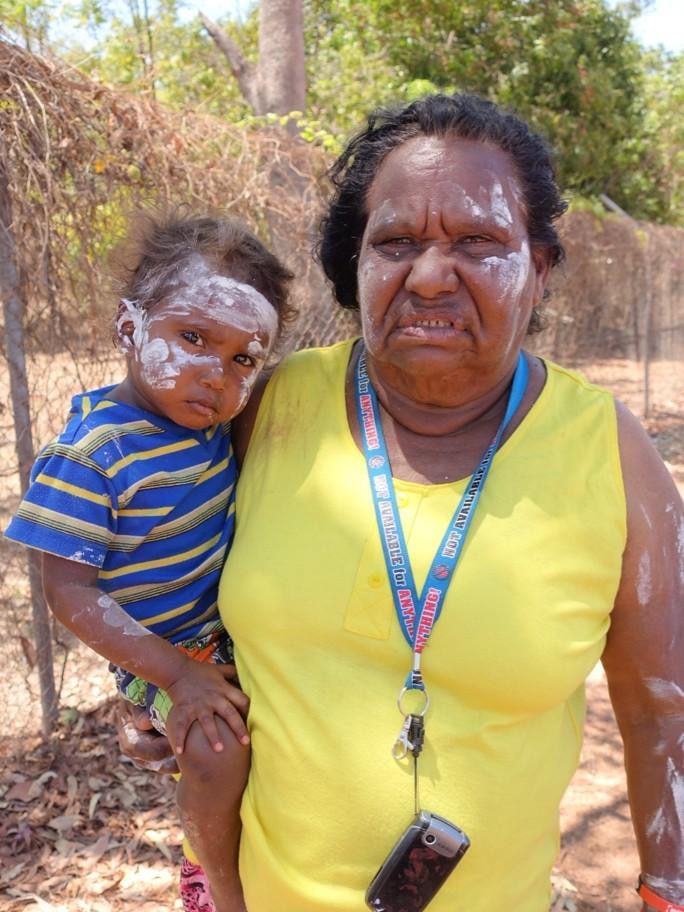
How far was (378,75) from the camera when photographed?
1208 cm

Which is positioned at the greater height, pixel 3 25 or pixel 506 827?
pixel 3 25

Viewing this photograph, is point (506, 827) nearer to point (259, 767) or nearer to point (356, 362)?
point (259, 767)

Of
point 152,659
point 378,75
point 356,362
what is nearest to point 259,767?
point 152,659

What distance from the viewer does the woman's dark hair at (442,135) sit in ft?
5.51

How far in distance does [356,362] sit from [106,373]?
202cm

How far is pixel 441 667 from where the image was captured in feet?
4.79

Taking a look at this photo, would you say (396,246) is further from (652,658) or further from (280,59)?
(280,59)

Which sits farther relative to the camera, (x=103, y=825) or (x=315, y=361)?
(x=103, y=825)

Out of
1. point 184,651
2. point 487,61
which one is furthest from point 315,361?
point 487,61

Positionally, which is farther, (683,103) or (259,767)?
(683,103)

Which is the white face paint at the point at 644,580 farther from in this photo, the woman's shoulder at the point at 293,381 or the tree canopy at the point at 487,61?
the tree canopy at the point at 487,61

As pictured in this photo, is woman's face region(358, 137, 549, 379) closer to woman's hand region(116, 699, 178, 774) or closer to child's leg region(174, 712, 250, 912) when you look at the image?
child's leg region(174, 712, 250, 912)

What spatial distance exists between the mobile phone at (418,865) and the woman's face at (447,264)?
0.86m

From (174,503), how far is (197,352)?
13.4 inches
